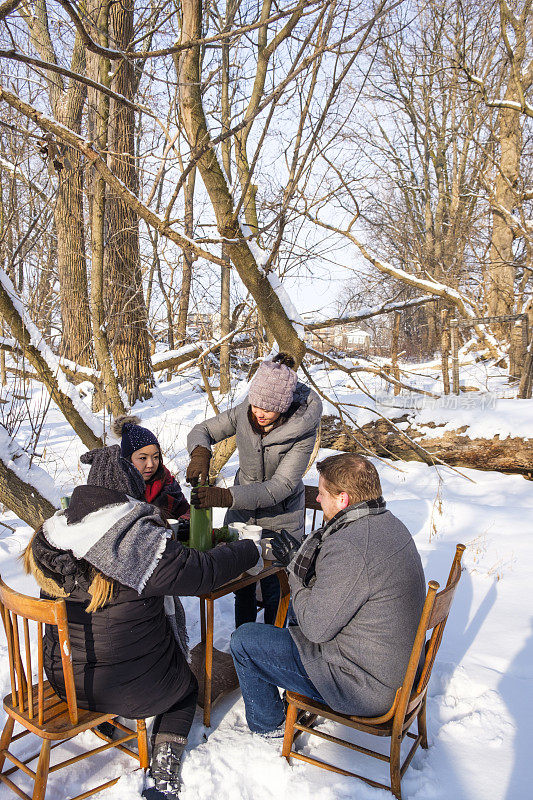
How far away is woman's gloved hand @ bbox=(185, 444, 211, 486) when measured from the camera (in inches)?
112

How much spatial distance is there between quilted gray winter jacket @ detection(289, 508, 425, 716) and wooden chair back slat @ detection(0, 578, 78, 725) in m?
0.84

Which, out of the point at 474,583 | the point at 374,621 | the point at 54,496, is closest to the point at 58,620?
the point at 374,621

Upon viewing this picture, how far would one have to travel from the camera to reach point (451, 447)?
7684 mm

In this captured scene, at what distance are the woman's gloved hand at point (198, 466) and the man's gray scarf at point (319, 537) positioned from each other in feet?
2.56

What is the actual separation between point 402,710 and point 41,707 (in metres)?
1.25

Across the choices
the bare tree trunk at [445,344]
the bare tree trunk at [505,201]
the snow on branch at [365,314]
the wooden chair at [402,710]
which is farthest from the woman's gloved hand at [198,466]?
the bare tree trunk at [505,201]

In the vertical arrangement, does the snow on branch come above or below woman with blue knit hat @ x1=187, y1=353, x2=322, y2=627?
above

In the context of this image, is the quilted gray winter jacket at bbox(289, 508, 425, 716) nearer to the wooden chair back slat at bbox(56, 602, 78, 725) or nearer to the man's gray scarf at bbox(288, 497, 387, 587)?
the man's gray scarf at bbox(288, 497, 387, 587)

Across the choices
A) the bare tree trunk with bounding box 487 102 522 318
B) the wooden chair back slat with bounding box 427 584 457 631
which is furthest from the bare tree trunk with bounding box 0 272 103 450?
the bare tree trunk with bounding box 487 102 522 318

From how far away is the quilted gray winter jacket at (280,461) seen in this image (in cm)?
302

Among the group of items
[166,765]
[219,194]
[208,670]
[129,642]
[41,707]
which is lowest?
[166,765]

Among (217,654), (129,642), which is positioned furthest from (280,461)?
(129,642)

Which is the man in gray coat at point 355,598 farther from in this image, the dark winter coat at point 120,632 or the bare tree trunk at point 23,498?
the bare tree trunk at point 23,498

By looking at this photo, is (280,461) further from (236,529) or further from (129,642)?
(129,642)
